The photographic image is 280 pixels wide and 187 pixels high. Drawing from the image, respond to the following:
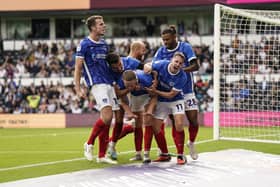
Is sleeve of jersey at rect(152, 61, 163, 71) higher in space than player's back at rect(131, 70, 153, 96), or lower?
higher

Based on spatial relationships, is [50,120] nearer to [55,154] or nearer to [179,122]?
[55,154]

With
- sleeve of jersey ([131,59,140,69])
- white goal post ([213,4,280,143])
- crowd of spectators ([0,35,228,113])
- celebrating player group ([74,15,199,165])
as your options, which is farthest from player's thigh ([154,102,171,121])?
A: crowd of spectators ([0,35,228,113])

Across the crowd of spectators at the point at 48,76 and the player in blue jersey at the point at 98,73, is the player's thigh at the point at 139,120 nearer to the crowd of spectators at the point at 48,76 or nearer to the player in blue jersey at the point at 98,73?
the player in blue jersey at the point at 98,73

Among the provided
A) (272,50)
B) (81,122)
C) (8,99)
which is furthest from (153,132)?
(8,99)

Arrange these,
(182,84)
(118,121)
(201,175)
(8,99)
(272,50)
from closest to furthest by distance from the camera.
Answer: (201,175), (182,84), (118,121), (272,50), (8,99)

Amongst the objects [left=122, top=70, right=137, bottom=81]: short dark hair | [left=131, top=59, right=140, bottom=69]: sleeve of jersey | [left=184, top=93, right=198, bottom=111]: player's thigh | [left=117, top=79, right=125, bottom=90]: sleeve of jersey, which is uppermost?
[left=131, top=59, right=140, bottom=69]: sleeve of jersey

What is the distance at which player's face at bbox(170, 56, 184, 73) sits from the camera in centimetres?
777

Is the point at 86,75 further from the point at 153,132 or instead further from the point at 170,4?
the point at 170,4

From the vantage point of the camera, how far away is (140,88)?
320 inches

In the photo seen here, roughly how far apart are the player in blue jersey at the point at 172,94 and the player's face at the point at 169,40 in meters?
0.32

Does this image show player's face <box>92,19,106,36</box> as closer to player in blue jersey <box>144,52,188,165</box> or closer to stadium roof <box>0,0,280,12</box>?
player in blue jersey <box>144,52,188,165</box>

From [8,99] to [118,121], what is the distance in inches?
663

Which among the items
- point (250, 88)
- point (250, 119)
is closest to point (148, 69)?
point (250, 119)

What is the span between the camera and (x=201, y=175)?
7012mm
